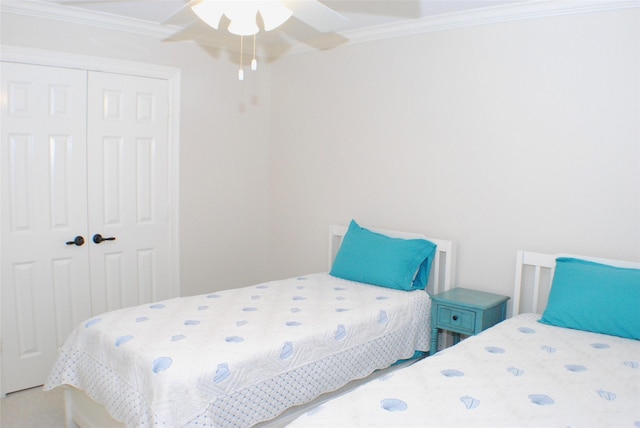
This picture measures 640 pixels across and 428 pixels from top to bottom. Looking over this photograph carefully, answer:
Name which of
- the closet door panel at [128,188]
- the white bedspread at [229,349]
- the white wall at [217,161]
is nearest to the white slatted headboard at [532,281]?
the white bedspread at [229,349]

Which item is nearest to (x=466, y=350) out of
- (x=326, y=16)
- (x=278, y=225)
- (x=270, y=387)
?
(x=270, y=387)

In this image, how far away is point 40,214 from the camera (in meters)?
3.42

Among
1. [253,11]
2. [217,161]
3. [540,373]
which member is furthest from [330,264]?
[253,11]

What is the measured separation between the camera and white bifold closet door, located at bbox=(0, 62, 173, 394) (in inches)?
131

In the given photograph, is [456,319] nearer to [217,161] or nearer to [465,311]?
[465,311]

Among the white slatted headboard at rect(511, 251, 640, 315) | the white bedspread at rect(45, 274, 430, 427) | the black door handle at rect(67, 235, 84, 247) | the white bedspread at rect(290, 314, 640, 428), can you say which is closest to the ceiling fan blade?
the white bedspread at rect(45, 274, 430, 427)

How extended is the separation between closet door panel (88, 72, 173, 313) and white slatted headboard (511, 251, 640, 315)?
Answer: 2514 mm

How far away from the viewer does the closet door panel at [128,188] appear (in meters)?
3.65

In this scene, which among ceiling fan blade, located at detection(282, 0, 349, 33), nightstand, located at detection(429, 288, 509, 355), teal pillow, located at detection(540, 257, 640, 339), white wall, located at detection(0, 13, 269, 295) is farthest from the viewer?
white wall, located at detection(0, 13, 269, 295)

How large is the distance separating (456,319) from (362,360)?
0.68 m

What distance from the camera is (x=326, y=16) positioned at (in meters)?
2.46

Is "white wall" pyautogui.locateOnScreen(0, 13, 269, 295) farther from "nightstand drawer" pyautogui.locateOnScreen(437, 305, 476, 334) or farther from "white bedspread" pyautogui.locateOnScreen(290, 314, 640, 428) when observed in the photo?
"white bedspread" pyautogui.locateOnScreen(290, 314, 640, 428)

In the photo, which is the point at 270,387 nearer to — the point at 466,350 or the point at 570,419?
the point at 466,350

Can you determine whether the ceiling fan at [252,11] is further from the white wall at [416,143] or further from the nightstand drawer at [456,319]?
the nightstand drawer at [456,319]
